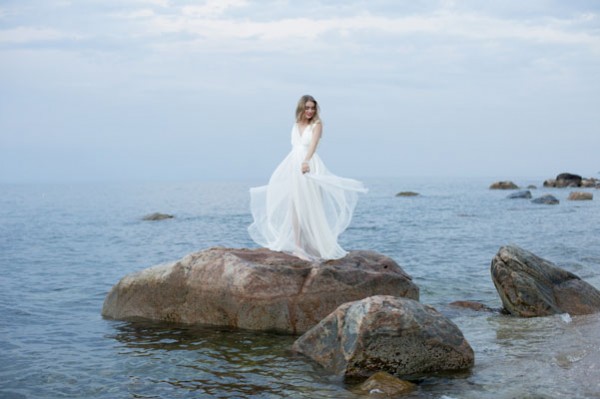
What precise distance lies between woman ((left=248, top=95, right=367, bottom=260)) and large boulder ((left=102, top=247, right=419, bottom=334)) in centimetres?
43

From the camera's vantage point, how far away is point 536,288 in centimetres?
1108

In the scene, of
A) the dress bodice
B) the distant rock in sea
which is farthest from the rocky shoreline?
the distant rock in sea

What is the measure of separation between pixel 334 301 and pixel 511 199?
55527 millimetres

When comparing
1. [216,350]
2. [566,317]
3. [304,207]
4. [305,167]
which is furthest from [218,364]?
[566,317]

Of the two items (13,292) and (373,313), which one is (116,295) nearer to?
(13,292)

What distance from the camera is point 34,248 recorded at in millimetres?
25875

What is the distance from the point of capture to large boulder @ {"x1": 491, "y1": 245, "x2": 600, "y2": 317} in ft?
36.1

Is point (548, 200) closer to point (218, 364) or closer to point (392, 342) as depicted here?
point (392, 342)

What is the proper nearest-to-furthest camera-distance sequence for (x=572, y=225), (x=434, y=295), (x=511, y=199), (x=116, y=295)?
(x=116, y=295) → (x=434, y=295) → (x=572, y=225) → (x=511, y=199)

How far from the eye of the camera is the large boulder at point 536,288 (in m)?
11.0

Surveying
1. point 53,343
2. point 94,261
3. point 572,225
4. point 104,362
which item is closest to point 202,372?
point 104,362

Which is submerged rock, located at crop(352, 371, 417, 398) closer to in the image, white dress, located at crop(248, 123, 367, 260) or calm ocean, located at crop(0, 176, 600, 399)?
calm ocean, located at crop(0, 176, 600, 399)

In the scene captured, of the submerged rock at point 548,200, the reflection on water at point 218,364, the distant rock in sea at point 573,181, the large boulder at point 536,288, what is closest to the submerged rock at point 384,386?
the reflection on water at point 218,364

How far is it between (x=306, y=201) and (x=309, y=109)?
1.70m
